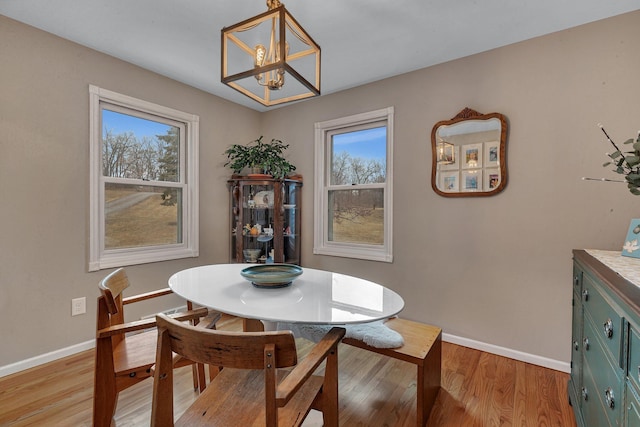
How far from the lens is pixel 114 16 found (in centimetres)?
195

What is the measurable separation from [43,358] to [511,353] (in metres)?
3.48

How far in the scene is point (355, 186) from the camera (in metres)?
3.11

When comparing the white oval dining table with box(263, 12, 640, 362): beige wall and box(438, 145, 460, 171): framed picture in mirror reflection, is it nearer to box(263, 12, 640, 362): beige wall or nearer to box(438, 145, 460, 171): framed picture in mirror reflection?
box(263, 12, 640, 362): beige wall

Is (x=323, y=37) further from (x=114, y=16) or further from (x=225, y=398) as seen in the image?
(x=225, y=398)

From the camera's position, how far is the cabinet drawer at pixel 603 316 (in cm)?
98

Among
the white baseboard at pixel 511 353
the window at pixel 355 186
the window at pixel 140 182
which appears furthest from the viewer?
the window at pixel 355 186

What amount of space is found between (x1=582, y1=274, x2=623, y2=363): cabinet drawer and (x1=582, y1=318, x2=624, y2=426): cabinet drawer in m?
0.04

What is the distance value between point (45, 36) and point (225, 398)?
2.74m

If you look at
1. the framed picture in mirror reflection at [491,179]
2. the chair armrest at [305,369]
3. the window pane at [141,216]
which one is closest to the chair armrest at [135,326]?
the chair armrest at [305,369]

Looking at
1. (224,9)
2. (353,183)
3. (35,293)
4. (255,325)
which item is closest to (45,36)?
(224,9)

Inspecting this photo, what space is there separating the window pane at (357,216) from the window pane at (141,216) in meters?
1.64

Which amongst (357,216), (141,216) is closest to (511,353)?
(357,216)

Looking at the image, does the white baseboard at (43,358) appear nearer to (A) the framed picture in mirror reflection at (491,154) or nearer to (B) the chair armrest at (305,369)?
(B) the chair armrest at (305,369)

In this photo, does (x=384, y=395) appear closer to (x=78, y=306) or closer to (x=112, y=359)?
(x=112, y=359)
